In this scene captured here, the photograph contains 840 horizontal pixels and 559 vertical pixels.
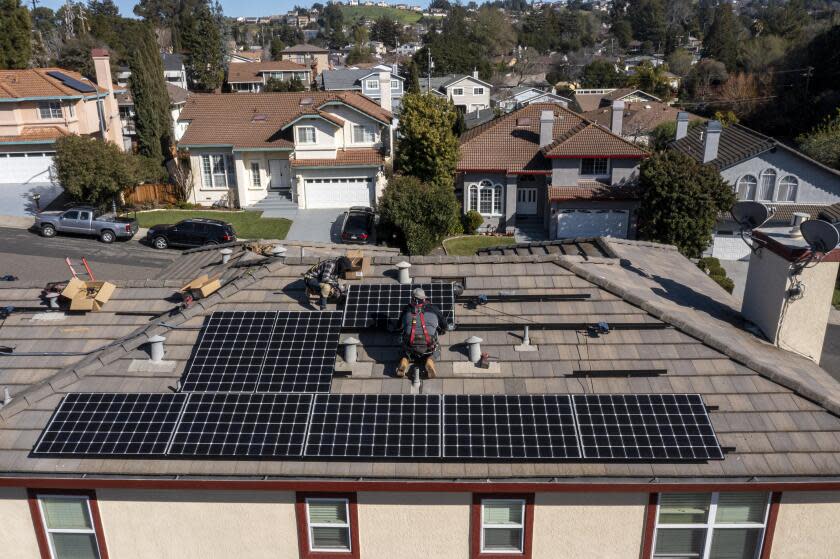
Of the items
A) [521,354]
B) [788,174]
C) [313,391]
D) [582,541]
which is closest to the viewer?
[582,541]

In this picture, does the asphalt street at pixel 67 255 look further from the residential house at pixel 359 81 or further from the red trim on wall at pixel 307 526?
the residential house at pixel 359 81

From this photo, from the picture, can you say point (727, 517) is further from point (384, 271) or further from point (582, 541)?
point (384, 271)

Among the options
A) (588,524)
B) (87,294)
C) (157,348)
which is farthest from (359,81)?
(588,524)

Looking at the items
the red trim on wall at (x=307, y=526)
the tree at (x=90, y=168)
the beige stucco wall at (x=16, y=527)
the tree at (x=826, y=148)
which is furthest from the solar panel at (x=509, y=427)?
the tree at (x=826, y=148)

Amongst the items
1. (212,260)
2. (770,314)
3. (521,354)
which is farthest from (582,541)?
(212,260)

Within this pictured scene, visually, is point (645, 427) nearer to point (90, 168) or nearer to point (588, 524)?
point (588, 524)
